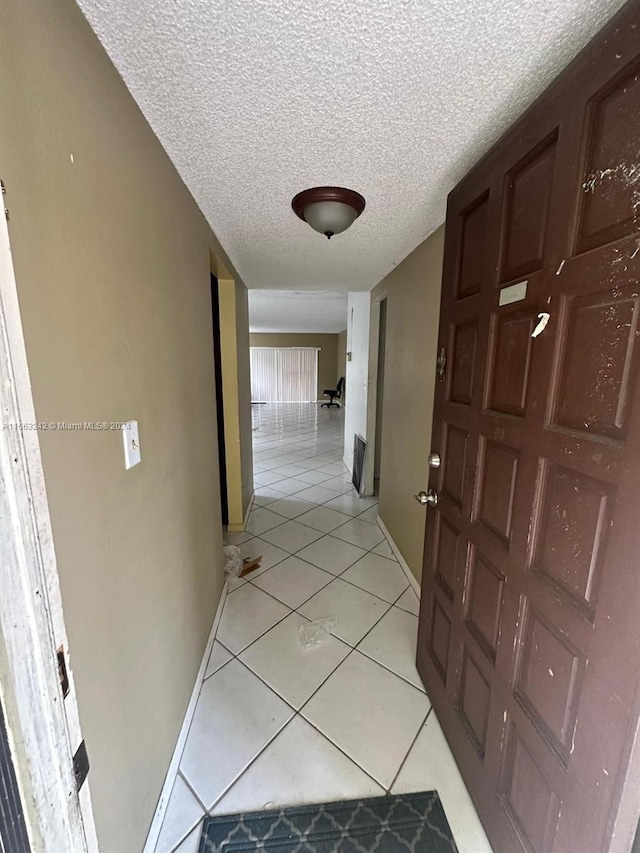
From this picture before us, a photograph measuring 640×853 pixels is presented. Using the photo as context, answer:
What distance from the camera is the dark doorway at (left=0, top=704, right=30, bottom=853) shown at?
1.42 ft

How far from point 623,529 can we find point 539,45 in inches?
41.0

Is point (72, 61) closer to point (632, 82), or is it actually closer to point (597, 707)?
point (632, 82)

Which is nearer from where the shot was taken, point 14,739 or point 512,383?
point 14,739

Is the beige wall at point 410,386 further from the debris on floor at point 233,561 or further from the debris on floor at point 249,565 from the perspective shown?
the debris on floor at point 233,561

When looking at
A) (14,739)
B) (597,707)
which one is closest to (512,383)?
(597,707)

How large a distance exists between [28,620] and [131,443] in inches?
20.0

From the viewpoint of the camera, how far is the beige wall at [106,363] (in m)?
0.57

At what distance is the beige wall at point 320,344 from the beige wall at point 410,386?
8.47 meters

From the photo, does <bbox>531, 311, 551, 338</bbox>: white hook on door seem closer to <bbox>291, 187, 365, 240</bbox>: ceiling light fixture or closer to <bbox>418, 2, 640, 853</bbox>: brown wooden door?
<bbox>418, 2, 640, 853</bbox>: brown wooden door

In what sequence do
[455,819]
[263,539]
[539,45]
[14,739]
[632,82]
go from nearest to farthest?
[14,739], [632,82], [539,45], [455,819], [263,539]

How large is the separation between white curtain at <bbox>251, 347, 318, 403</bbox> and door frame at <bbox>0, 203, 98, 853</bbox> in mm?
10997

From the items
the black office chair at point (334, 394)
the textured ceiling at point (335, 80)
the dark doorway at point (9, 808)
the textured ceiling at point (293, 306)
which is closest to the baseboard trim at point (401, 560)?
the dark doorway at point (9, 808)

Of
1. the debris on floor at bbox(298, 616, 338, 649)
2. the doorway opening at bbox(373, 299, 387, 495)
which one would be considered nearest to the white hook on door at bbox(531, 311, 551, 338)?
the debris on floor at bbox(298, 616, 338, 649)

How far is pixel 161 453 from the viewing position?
1.14m
